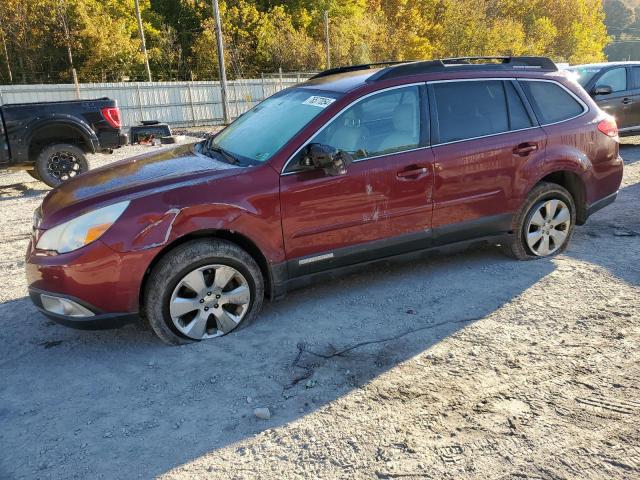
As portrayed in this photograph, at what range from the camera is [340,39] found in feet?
137

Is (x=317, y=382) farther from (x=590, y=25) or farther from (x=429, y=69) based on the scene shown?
(x=590, y=25)

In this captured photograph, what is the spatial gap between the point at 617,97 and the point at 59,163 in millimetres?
10358

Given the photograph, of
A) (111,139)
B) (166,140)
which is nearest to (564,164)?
(111,139)

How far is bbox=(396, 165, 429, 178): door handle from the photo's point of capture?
13.7 feet

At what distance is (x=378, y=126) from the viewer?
13.7ft

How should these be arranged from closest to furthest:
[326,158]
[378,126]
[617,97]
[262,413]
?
[262,413]
[326,158]
[378,126]
[617,97]

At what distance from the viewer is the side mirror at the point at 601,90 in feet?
34.6

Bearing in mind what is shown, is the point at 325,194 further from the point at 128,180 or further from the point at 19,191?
the point at 19,191

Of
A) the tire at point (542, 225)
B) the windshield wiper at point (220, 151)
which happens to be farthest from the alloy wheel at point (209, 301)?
the tire at point (542, 225)

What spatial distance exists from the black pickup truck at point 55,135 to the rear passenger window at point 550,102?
6834mm

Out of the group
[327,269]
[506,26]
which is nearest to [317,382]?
[327,269]

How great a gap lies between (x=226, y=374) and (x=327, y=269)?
1133 millimetres

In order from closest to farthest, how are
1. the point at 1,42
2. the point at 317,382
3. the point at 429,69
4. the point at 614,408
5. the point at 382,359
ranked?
the point at 614,408, the point at 317,382, the point at 382,359, the point at 429,69, the point at 1,42

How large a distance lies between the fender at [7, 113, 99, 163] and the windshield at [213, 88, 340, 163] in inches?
192
